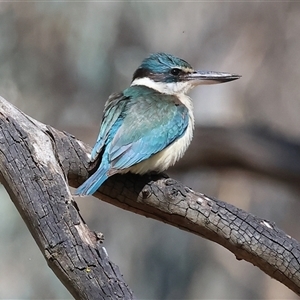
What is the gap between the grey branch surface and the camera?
7.15 ft

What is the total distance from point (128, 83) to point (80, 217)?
340 cm

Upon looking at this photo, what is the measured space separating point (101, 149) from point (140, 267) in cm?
291

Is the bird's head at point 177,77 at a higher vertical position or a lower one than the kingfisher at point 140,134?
higher

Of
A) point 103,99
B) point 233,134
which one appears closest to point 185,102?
point 233,134

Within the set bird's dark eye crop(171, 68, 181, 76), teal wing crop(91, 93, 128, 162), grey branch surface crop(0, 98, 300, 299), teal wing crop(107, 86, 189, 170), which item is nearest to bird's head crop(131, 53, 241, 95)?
bird's dark eye crop(171, 68, 181, 76)

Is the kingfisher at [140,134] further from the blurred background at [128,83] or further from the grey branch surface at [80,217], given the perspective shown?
the blurred background at [128,83]

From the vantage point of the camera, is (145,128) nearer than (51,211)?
No

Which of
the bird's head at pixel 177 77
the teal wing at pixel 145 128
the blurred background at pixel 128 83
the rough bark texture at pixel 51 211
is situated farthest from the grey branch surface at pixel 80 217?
the blurred background at pixel 128 83

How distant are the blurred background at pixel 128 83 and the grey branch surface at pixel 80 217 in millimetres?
2523

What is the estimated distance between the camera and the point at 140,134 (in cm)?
294

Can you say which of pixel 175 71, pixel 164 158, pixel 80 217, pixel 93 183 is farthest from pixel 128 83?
pixel 80 217

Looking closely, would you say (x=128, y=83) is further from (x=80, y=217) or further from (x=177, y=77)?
(x=80, y=217)

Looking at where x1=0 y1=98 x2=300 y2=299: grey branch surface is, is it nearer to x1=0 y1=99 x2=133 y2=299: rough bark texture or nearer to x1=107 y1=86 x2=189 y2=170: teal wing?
x1=0 y1=99 x2=133 y2=299: rough bark texture

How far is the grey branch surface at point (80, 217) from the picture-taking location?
2180 mm
